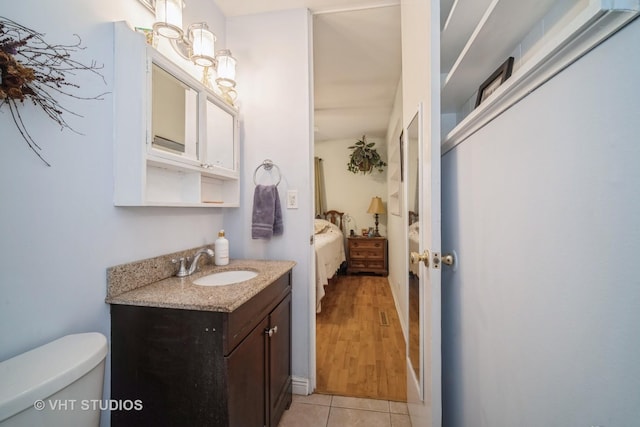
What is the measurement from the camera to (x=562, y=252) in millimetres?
511

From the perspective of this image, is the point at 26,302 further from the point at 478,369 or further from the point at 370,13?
the point at 370,13

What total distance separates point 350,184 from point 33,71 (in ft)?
14.5

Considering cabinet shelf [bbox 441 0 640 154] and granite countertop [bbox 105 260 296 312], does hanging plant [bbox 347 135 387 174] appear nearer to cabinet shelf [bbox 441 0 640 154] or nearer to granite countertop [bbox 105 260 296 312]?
cabinet shelf [bbox 441 0 640 154]

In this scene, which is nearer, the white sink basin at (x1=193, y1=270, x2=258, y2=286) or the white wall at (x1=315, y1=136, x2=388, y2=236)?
the white sink basin at (x1=193, y1=270, x2=258, y2=286)

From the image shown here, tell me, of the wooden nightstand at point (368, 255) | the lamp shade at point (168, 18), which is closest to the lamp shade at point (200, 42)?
the lamp shade at point (168, 18)

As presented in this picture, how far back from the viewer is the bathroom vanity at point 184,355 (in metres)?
0.89

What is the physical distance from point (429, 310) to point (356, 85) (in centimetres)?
259

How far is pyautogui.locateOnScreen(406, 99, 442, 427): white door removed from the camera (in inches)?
37.4

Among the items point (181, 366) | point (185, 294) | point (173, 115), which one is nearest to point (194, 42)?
point (173, 115)

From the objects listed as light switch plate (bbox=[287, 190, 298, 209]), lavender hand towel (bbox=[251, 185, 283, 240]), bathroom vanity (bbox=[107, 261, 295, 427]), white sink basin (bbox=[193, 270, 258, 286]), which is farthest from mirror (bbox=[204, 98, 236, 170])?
bathroom vanity (bbox=[107, 261, 295, 427])

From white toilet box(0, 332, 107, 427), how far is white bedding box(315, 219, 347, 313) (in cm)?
194

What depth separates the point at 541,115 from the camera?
0.57 metres

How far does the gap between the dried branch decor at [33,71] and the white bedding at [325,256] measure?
219 centimetres

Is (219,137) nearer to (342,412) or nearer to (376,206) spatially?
(342,412)
